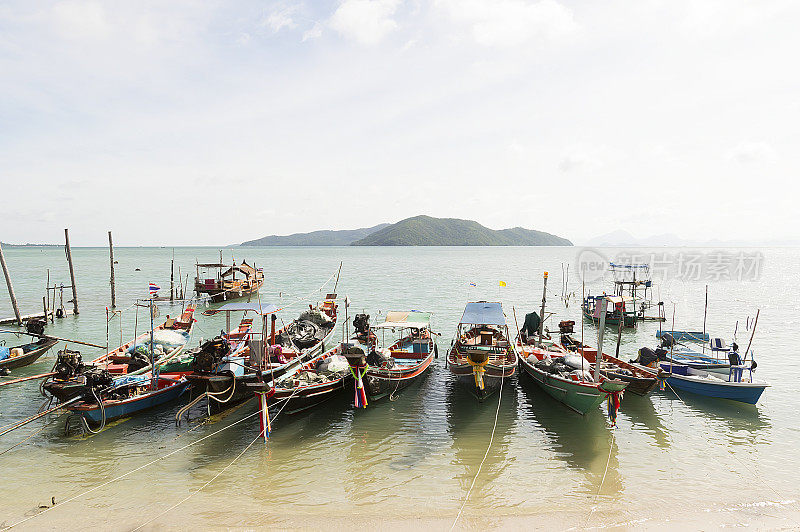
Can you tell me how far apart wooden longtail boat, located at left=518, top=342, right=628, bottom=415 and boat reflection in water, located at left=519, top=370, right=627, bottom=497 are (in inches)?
20.1

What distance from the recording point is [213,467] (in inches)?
563

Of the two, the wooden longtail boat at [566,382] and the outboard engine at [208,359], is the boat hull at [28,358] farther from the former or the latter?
the wooden longtail boat at [566,382]

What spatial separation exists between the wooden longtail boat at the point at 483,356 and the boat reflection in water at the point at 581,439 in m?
1.81

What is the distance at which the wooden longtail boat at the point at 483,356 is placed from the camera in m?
19.2

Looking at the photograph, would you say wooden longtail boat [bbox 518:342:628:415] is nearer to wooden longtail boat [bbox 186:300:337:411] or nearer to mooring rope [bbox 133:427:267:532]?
wooden longtail boat [bbox 186:300:337:411]

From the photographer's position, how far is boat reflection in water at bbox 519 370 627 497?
13.8 m

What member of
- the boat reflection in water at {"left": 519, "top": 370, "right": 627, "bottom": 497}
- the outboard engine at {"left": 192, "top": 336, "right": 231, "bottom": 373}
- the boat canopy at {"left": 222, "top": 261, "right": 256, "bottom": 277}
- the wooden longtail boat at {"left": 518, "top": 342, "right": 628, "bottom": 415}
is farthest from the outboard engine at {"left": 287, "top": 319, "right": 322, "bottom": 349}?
the boat canopy at {"left": 222, "top": 261, "right": 256, "bottom": 277}

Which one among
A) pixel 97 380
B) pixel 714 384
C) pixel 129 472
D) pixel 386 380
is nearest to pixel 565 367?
pixel 714 384

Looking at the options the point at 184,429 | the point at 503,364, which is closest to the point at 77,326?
the point at 184,429

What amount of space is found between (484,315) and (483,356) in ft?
16.9

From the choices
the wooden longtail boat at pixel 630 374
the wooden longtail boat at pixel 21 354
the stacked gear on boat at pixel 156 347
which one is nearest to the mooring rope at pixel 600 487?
the wooden longtail boat at pixel 630 374

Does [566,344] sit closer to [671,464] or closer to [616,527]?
[671,464]

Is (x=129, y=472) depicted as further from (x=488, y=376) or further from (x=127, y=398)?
(x=488, y=376)

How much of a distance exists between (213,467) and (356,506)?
5141 mm
